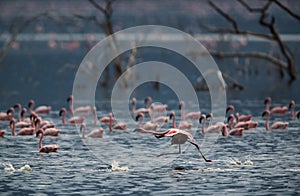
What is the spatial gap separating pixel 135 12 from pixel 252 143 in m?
120

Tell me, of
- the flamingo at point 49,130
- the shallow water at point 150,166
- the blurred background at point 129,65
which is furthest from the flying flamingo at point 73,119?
the blurred background at point 129,65

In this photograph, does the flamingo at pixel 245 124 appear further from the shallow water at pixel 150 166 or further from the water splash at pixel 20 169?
the water splash at pixel 20 169

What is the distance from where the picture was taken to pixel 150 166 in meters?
19.2

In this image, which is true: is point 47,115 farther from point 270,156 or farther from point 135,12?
point 135,12

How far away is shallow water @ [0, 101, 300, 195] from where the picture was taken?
55.3 ft

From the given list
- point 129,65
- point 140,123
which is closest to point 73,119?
point 140,123

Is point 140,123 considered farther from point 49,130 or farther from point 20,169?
point 20,169

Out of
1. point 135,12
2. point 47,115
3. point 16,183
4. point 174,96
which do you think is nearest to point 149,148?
point 16,183

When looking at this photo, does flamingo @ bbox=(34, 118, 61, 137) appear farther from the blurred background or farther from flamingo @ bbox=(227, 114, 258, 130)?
the blurred background

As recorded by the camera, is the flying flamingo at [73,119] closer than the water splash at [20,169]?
No

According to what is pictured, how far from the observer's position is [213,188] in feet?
55.1

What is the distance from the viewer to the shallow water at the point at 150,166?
16.8 metres

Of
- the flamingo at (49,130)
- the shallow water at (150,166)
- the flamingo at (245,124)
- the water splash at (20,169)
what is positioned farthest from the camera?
the flamingo at (245,124)

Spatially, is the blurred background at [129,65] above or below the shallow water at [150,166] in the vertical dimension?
above
